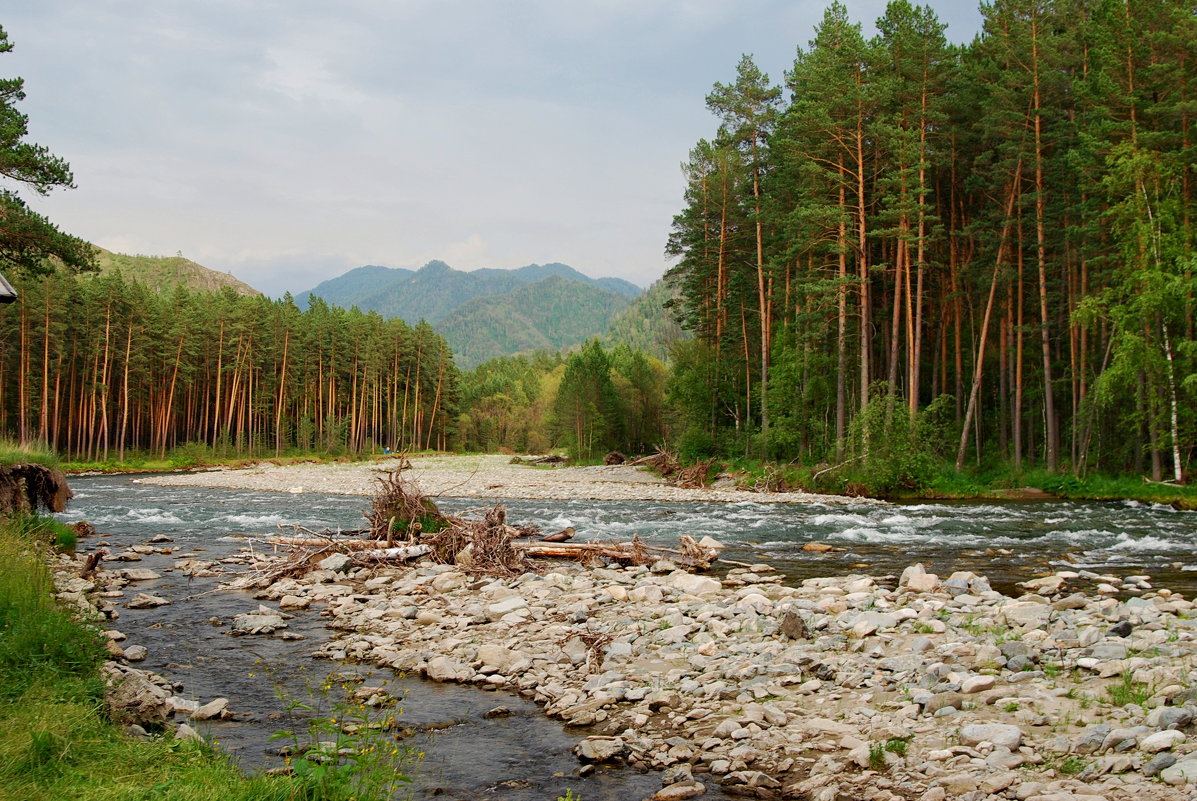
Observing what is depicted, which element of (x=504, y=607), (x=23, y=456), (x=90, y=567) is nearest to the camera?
(x=504, y=607)

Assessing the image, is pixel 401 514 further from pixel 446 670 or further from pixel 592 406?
pixel 592 406

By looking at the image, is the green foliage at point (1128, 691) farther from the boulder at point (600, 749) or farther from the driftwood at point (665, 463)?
the driftwood at point (665, 463)

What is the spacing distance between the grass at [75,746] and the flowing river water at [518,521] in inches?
44.9

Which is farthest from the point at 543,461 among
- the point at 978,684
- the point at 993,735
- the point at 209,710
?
the point at 993,735

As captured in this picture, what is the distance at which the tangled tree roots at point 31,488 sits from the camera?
48.2 feet

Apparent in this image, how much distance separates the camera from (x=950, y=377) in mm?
37094

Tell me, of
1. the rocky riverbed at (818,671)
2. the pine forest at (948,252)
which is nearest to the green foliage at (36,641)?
the rocky riverbed at (818,671)

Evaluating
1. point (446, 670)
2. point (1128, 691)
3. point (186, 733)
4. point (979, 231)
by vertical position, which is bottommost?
point (446, 670)

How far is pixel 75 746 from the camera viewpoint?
4938mm

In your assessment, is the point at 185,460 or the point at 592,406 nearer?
the point at 592,406

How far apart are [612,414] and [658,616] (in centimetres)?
4730

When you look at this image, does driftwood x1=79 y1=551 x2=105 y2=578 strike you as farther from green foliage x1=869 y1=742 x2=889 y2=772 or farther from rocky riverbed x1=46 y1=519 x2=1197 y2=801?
green foliage x1=869 y1=742 x2=889 y2=772

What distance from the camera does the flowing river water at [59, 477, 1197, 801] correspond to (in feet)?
21.0

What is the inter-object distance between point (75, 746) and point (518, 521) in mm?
16487
